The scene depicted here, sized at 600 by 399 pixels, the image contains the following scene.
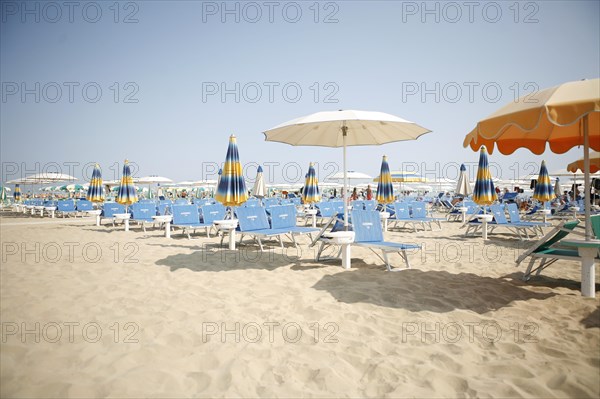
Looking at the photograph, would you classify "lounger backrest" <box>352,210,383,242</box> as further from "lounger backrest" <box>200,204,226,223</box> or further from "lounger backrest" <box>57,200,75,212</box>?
"lounger backrest" <box>57,200,75,212</box>

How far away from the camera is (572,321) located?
10.4ft

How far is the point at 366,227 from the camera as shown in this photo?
569 centimetres

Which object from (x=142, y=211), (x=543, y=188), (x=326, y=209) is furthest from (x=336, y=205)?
(x=543, y=188)

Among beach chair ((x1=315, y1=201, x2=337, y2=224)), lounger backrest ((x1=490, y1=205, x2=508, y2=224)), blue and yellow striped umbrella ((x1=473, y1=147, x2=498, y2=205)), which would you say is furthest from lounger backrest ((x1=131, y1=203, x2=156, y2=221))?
lounger backrest ((x1=490, y1=205, x2=508, y2=224))

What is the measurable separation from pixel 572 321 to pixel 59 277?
6.13 metres

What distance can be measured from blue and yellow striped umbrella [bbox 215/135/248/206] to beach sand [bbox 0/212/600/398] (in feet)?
5.56

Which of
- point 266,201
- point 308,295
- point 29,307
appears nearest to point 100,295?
point 29,307

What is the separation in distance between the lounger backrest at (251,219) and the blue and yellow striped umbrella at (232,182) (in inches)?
10.0

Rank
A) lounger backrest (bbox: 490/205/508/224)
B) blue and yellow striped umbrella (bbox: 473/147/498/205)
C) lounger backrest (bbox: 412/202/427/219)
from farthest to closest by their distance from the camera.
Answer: lounger backrest (bbox: 412/202/427/219)
blue and yellow striped umbrella (bbox: 473/147/498/205)
lounger backrest (bbox: 490/205/508/224)

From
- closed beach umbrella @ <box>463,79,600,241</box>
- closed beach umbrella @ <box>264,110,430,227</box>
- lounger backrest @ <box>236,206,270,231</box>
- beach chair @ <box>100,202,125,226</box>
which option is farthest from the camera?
beach chair @ <box>100,202,125,226</box>

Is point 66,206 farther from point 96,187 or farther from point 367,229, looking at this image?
point 367,229

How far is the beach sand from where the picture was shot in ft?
7.36

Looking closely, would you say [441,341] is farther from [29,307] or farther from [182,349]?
[29,307]

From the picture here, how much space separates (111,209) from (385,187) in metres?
9.85
